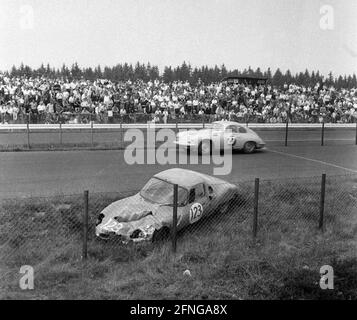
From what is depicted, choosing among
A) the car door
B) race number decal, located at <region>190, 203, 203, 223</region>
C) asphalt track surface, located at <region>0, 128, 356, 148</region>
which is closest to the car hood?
race number decal, located at <region>190, 203, 203, 223</region>

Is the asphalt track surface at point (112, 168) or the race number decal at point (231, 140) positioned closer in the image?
the asphalt track surface at point (112, 168)

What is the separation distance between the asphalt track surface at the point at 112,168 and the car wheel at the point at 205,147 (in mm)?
923

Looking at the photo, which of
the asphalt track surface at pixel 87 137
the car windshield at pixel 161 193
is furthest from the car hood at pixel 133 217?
the asphalt track surface at pixel 87 137

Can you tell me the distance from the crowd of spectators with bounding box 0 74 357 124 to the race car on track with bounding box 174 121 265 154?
690 centimetres

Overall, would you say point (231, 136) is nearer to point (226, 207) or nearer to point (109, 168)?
point (109, 168)

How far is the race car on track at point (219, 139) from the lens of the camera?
1518cm

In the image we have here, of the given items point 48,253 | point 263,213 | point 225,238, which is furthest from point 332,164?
point 48,253

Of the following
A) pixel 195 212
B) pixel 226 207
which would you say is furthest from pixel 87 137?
pixel 195 212

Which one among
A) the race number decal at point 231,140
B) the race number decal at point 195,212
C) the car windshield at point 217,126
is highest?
the car windshield at point 217,126

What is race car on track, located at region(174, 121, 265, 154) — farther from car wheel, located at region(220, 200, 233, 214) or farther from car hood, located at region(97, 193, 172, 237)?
car hood, located at region(97, 193, 172, 237)

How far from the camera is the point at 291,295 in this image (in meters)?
6.07

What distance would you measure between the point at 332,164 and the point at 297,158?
138 centimetres

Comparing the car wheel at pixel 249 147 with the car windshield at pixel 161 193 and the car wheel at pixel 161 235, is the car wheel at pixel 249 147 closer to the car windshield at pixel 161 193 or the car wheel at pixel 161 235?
the car windshield at pixel 161 193

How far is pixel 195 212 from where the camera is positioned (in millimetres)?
8328
